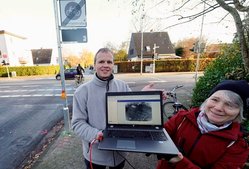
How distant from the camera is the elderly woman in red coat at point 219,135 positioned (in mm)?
1129

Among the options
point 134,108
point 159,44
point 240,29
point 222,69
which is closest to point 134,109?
point 134,108

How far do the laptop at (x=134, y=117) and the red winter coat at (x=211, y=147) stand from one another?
18cm

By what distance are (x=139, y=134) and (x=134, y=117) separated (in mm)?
172

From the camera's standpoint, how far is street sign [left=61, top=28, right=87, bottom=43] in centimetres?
357

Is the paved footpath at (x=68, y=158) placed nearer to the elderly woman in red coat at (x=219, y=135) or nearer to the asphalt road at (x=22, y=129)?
the asphalt road at (x=22, y=129)

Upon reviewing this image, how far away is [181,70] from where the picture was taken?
2697 cm

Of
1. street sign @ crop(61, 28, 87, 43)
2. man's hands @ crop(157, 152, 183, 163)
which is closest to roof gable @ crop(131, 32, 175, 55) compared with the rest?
street sign @ crop(61, 28, 87, 43)

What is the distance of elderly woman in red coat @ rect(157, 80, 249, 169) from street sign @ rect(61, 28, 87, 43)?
3.04 m

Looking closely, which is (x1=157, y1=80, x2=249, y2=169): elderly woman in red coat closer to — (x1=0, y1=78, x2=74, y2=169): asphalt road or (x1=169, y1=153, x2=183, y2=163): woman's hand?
(x1=169, y1=153, x2=183, y2=163): woman's hand

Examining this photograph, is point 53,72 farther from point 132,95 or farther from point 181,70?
point 132,95

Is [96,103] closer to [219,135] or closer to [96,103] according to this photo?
[96,103]

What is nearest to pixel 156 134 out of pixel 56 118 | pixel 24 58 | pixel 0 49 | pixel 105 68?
pixel 105 68

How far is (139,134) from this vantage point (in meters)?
1.46

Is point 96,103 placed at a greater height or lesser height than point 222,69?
lesser
